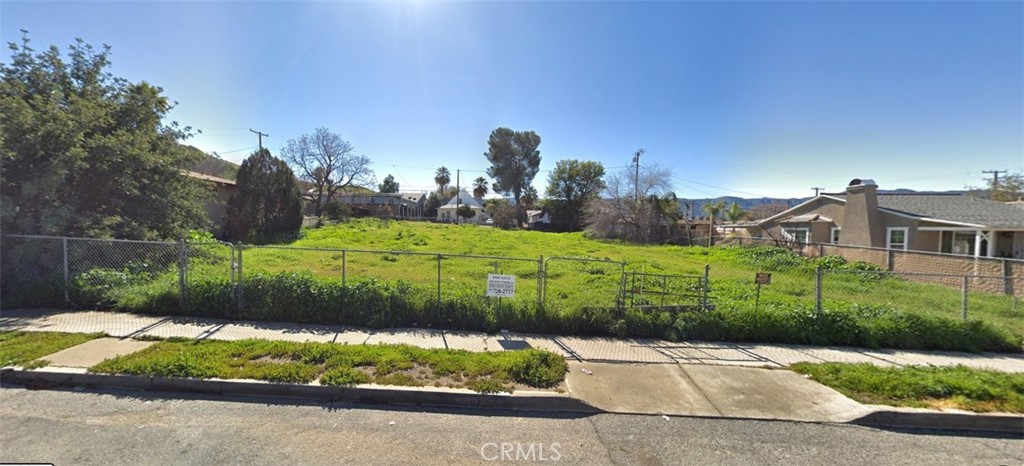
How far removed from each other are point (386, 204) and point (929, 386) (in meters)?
67.4

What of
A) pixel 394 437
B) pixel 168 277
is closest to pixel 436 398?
pixel 394 437

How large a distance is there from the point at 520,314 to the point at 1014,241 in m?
23.4

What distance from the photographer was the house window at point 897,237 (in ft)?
61.5

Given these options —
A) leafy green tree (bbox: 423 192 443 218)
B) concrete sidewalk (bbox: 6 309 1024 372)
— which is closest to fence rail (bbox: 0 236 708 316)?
concrete sidewalk (bbox: 6 309 1024 372)

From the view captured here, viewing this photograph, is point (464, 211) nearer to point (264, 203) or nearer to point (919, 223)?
point (264, 203)

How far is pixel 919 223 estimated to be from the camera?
18.2m

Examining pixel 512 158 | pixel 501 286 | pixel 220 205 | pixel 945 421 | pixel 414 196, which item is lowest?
pixel 945 421

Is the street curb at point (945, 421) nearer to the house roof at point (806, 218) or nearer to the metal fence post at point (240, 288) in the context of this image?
the metal fence post at point (240, 288)

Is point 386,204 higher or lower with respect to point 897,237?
higher

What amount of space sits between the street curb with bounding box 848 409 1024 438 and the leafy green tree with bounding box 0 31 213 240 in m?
13.7

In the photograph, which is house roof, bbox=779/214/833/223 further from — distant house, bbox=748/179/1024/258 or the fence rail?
the fence rail

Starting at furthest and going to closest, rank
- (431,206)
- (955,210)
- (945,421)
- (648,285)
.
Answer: (431,206) < (955,210) < (648,285) < (945,421)

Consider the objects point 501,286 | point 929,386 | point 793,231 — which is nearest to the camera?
point 929,386

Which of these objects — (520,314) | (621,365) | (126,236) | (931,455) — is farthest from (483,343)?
(126,236)
